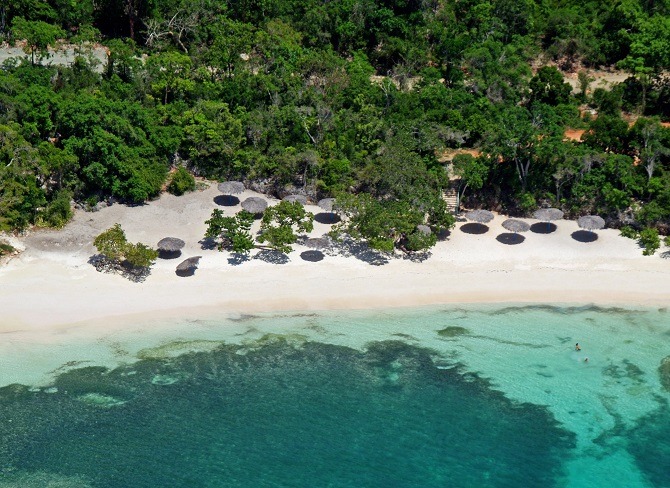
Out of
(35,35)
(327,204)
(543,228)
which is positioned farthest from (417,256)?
(35,35)

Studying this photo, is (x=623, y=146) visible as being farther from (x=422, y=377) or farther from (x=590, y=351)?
(x=422, y=377)

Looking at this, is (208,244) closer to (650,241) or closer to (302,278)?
(302,278)

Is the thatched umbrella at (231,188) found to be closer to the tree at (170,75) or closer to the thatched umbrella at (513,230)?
the tree at (170,75)

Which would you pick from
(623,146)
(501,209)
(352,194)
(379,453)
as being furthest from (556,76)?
(379,453)

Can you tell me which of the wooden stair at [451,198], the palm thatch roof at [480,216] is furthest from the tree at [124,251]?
the wooden stair at [451,198]

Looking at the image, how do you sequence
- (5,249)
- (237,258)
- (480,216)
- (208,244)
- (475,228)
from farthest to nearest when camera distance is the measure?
1. (475,228)
2. (480,216)
3. (208,244)
4. (237,258)
5. (5,249)

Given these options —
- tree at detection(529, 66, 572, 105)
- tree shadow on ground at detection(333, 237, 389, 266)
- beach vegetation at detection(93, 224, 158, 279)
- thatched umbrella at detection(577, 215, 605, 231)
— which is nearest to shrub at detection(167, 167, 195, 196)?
beach vegetation at detection(93, 224, 158, 279)
